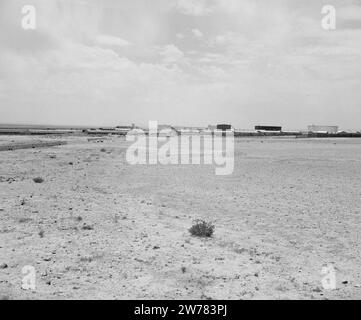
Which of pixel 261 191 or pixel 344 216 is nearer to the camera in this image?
pixel 344 216

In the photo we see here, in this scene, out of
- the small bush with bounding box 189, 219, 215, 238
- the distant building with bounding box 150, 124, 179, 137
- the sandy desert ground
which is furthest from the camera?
the distant building with bounding box 150, 124, 179, 137

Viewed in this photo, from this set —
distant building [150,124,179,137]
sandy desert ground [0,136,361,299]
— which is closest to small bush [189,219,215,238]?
sandy desert ground [0,136,361,299]

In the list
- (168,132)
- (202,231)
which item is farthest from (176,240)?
(168,132)

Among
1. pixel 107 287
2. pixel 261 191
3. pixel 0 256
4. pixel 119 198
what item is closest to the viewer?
pixel 107 287

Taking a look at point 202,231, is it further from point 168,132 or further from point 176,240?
point 168,132

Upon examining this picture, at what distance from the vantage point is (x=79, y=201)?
18.1 m

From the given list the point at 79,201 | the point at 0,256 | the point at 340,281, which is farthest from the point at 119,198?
the point at 340,281

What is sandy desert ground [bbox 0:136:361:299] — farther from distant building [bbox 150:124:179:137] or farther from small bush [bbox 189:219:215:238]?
distant building [bbox 150:124:179:137]

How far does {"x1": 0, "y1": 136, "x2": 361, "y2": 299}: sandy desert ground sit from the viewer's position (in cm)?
890

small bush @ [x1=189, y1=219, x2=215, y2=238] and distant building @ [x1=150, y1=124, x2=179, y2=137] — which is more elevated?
distant building @ [x1=150, y1=124, x2=179, y2=137]

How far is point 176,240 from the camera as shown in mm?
12422
